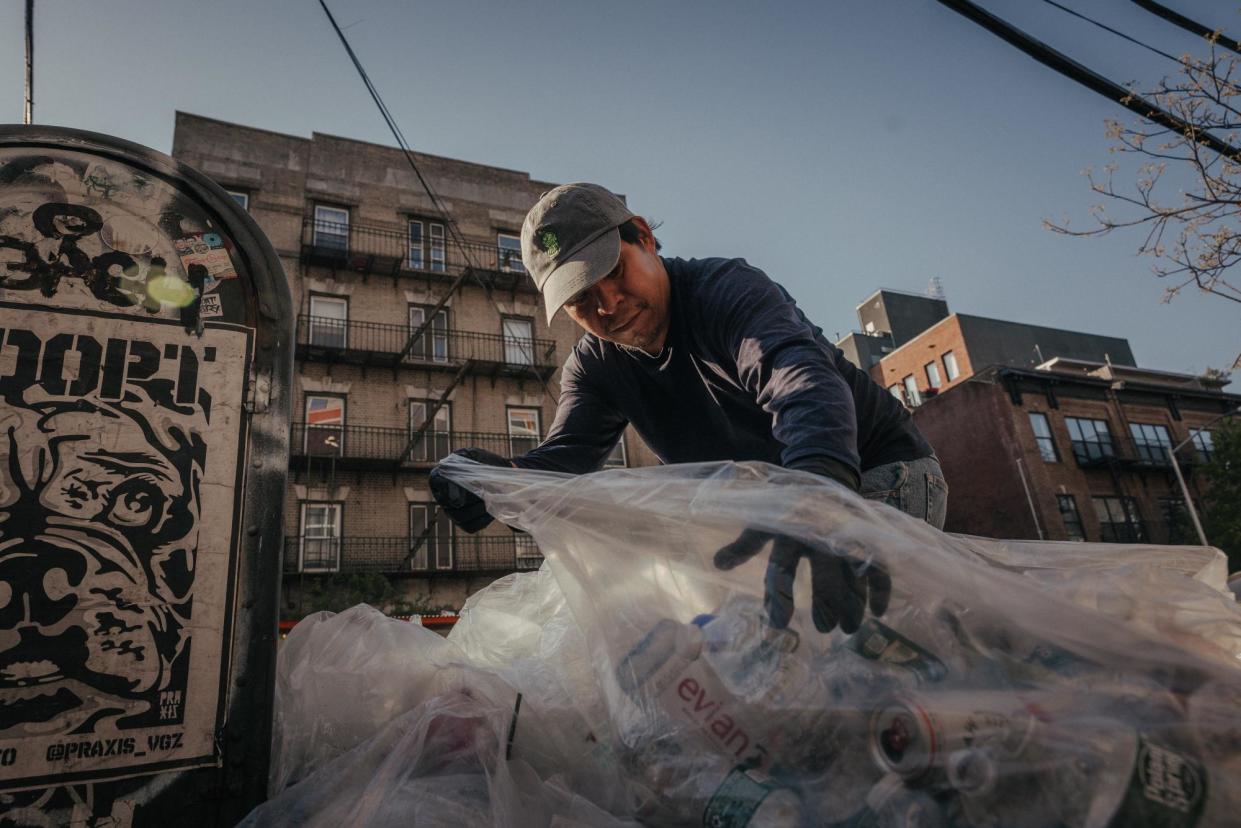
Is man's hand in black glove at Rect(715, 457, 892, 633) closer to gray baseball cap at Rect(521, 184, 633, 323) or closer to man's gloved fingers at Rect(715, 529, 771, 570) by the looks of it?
man's gloved fingers at Rect(715, 529, 771, 570)

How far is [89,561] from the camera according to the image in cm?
154

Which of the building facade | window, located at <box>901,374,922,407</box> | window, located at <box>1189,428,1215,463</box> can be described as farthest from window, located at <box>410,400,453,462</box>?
window, located at <box>1189,428,1215,463</box>

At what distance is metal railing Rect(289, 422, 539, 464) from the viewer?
16.0 meters

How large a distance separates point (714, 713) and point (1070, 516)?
27892mm

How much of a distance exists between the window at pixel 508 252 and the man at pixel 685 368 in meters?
17.4

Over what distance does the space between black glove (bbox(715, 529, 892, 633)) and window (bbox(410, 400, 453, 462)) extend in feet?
54.0

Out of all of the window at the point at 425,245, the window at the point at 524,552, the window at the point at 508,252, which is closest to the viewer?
the window at the point at 524,552

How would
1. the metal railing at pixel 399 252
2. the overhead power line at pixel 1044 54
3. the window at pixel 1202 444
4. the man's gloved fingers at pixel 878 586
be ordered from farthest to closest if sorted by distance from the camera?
the window at pixel 1202 444 → the metal railing at pixel 399 252 → the overhead power line at pixel 1044 54 → the man's gloved fingers at pixel 878 586

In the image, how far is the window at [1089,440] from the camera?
25.4 meters

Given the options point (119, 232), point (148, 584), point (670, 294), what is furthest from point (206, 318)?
point (670, 294)

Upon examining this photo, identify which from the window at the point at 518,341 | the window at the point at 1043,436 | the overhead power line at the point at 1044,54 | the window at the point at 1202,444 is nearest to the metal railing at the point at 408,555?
the window at the point at 518,341

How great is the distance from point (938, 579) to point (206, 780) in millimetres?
1548

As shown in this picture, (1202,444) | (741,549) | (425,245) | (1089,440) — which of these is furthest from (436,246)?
(1202,444)

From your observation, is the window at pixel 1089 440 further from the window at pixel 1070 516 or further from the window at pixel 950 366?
the window at pixel 950 366
